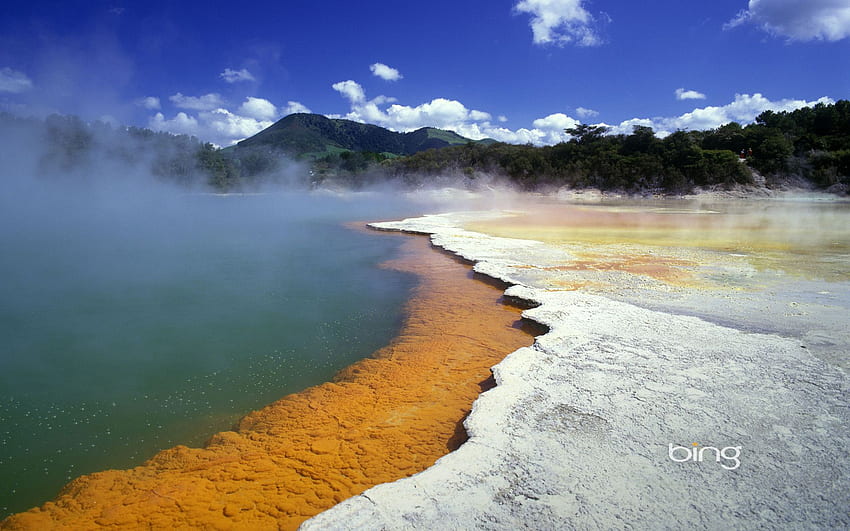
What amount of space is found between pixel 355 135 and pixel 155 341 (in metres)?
132

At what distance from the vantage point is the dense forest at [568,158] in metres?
32.7

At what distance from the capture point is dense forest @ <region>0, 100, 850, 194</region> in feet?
107

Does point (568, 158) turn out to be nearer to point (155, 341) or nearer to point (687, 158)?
point (687, 158)

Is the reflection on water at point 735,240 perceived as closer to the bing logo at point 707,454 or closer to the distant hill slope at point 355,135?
the bing logo at point 707,454

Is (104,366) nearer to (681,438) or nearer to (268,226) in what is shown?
(681,438)

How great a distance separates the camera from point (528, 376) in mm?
3316

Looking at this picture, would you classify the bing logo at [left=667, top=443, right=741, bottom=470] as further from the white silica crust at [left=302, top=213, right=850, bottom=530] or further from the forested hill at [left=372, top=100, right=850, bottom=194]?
the forested hill at [left=372, top=100, right=850, bottom=194]

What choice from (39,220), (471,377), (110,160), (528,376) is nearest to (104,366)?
(471,377)

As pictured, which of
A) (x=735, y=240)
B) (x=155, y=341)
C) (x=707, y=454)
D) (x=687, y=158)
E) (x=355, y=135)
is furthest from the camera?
(x=355, y=135)

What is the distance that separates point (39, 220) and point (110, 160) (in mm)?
25376

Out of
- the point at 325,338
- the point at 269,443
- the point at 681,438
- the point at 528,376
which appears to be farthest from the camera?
the point at 325,338

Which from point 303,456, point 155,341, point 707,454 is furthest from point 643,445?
point 155,341

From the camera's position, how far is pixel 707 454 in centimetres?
236

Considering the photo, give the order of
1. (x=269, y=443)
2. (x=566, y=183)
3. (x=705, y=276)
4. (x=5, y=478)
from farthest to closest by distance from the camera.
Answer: (x=566, y=183) → (x=705, y=276) → (x=269, y=443) → (x=5, y=478)
